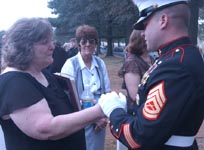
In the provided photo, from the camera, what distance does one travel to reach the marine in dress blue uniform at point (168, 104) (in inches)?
76.7

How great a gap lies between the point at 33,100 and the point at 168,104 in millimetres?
839

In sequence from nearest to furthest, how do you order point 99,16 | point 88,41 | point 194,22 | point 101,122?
1. point 101,122
2. point 88,41
3. point 194,22
4. point 99,16

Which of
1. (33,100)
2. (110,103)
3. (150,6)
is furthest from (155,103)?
(33,100)

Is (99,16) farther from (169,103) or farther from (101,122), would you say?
(169,103)

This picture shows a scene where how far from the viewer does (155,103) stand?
196 cm

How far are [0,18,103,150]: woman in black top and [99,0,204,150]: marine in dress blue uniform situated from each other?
1.17 ft

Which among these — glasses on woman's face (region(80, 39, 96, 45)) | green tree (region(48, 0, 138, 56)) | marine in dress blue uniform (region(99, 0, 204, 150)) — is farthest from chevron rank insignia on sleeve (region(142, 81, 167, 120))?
green tree (region(48, 0, 138, 56))

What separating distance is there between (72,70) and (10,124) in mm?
2026

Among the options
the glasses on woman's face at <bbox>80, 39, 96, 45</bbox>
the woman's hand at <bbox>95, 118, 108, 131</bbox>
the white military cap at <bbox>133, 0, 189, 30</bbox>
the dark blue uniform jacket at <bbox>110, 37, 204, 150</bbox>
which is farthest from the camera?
the glasses on woman's face at <bbox>80, 39, 96, 45</bbox>

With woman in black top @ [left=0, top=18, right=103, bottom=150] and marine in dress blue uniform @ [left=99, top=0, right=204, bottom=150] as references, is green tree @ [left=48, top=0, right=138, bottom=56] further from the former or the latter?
marine in dress blue uniform @ [left=99, top=0, right=204, bottom=150]

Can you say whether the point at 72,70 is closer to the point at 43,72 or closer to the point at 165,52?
the point at 43,72

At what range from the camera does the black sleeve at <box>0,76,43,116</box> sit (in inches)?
91.1

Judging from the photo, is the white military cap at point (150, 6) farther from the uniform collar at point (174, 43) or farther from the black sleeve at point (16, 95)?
the black sleeve at point (16, 95)

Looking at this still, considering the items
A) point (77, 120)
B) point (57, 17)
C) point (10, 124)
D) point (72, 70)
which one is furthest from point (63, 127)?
point (57, 17)
